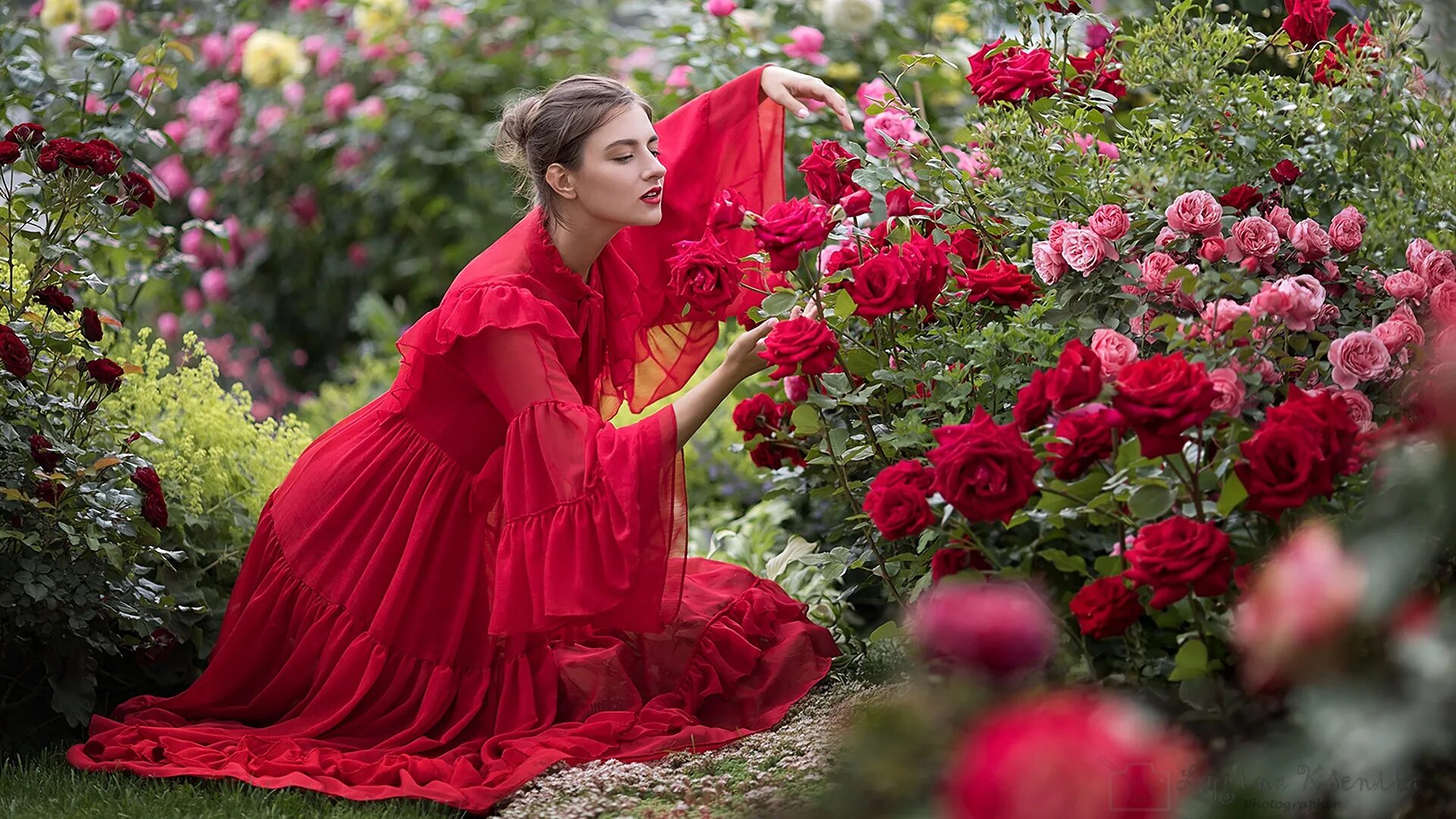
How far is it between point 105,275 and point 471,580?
1.42 metres

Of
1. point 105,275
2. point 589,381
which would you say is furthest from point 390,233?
point 589,381

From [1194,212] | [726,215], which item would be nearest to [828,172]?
[726,215]

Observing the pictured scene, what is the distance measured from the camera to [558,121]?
8.23 feet

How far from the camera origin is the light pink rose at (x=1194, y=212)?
1.98 m

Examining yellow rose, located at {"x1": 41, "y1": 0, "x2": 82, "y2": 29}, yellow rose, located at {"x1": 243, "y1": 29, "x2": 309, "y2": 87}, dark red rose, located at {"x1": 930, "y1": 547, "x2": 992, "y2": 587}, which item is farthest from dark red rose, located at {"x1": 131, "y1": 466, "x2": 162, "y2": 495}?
yellow rose, located at {"x1": 243, "y1": 29, "x2": 309, "y2": 87}

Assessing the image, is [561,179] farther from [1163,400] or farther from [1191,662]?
[1191,662]

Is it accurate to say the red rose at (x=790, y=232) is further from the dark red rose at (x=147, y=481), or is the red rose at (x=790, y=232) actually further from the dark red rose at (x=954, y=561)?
the dark red rose at (x=147, y=481)

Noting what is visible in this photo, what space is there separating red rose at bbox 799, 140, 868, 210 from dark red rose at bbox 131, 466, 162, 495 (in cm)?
132

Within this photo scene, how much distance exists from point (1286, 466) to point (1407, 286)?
59 cm

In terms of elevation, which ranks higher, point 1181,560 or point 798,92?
point 798,92

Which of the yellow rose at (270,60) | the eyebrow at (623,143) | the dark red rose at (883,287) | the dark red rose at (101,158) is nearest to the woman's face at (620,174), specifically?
the eyebrow at (623,143)

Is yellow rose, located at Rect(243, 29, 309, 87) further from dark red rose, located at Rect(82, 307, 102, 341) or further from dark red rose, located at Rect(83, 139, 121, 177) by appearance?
dark red rose, located at Rect(82, 307, 102, 341)

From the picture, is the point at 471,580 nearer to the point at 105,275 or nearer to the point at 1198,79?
the point at 105,275

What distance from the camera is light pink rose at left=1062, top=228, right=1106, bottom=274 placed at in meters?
2.04
